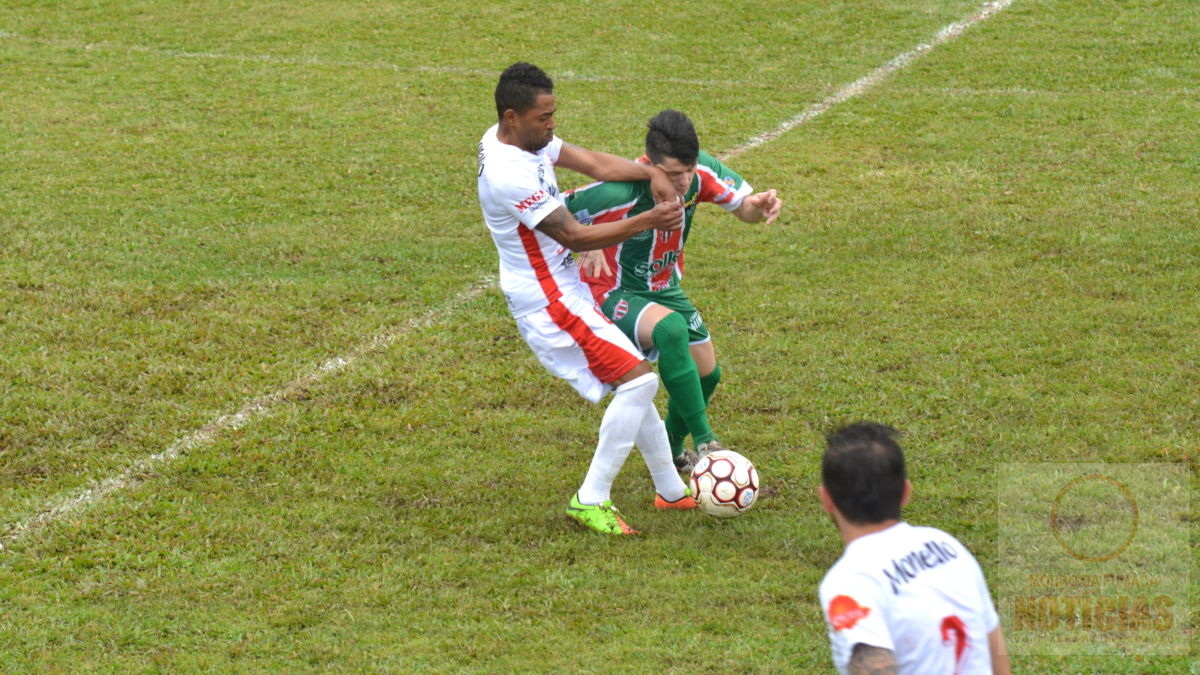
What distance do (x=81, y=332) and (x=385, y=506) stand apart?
3420mm

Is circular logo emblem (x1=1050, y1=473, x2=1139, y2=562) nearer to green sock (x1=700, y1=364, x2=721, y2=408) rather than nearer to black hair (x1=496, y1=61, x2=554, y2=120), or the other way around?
green sock (x1=700, y1=364, x2=721, y2=408)

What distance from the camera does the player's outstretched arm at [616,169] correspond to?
6.96 meters

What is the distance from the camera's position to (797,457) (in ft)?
24.5

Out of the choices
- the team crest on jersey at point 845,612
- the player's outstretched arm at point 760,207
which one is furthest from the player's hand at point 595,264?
the team crest on jersey at point 845,612

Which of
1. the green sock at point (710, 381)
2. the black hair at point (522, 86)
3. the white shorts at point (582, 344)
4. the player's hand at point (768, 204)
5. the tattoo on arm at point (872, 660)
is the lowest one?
the green sock at point (710, 381)

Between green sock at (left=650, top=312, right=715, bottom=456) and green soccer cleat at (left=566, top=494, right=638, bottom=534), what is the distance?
2.33ft

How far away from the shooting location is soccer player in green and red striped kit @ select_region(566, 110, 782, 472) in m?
6.93

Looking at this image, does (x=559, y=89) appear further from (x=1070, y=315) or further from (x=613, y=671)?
Result: (x=613, y=671)

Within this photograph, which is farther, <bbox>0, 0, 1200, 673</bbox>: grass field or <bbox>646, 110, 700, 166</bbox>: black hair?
<bbox>646, 110, 700, 166</bbox>: black hair

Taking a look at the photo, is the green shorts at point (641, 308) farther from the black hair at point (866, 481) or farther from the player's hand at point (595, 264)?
the black hair at point (866, 481)

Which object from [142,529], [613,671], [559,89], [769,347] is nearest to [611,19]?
[559,89]

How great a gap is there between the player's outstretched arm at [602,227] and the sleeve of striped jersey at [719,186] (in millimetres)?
907

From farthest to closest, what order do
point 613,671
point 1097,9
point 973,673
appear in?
point 1097,9 < point 613,671 < point 973,673

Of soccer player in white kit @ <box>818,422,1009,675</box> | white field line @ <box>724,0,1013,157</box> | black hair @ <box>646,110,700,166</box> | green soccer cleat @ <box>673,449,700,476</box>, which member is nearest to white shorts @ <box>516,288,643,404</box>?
black hair @ <box>646,110,700,166</box>
